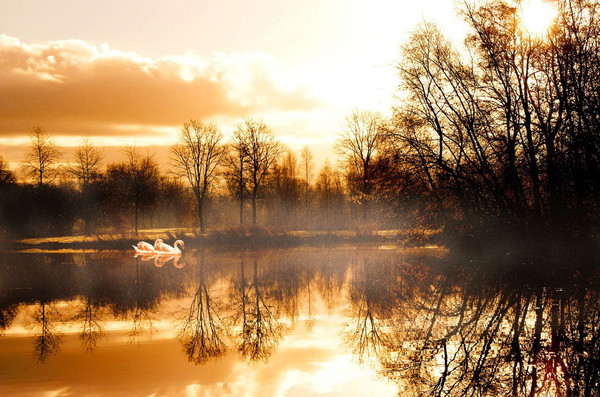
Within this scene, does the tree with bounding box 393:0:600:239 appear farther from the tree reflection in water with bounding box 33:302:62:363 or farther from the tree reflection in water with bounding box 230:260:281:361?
the tree reflection in water with bounding box 33:302:62:363

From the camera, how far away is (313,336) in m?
12.0

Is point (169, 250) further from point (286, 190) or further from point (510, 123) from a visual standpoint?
point (286, 190)

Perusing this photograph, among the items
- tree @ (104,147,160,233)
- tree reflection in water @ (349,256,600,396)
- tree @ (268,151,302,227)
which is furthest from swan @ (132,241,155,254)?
tree @ (268,151,302,227)

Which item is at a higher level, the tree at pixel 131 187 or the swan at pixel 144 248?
the tree at pixel 131 187

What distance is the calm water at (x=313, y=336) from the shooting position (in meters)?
8.38

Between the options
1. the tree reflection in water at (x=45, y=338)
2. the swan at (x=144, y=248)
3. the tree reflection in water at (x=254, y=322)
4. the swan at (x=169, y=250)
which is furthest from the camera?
the swan at (x=144, y=248)

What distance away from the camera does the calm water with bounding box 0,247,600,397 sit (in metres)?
8.38

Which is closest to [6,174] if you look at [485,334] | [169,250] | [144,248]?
[144,248]

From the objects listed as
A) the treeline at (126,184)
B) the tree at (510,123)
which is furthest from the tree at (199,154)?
the tree at (510,123)

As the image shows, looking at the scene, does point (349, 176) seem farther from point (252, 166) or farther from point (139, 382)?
point (139, 382)

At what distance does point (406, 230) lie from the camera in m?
27.5

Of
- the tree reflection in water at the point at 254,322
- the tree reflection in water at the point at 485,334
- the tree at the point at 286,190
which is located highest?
the tree at the point at 286,190

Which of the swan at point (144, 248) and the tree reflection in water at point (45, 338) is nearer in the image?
the tree reflection in water at point (45, 338)

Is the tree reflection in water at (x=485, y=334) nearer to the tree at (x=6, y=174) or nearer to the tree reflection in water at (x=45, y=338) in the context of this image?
the tree reflection in water at (x=45, y=338)
